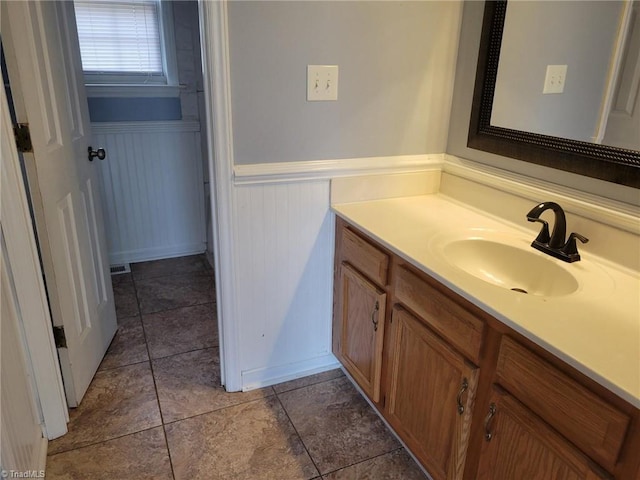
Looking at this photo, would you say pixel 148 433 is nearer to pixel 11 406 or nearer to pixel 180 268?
pixel 11 406

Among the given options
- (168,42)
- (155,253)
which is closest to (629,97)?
(168,42)

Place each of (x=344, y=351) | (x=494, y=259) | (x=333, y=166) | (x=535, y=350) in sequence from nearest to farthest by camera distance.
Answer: (x=535, y=350), (x=494, y=259), (x=333, y=166), (x=344, y=351)

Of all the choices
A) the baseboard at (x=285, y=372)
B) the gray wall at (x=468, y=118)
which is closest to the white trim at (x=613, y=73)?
the gray wall at (x=468, y=118)

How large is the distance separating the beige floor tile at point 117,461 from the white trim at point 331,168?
40.0 inches

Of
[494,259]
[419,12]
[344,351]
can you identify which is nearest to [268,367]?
[344,351]

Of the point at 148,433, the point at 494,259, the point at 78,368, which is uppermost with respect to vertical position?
the point at 494,259

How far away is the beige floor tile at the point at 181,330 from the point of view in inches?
92.1

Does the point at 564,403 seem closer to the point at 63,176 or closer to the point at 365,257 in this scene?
the point at 365,257

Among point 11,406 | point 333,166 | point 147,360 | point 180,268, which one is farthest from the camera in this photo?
point 180,268

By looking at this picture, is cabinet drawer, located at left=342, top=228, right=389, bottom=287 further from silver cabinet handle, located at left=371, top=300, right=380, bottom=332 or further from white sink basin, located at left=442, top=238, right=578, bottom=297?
white sink basin, located at left=442, top=238, right=578, bottom=297

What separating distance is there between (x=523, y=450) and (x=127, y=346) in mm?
1880

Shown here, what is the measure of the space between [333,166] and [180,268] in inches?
68.5

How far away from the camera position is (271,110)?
170cm

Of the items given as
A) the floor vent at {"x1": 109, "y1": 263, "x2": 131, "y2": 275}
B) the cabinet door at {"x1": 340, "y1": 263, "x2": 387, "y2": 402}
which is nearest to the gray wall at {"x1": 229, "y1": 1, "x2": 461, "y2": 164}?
the cabinet door at {"x1": 340, "y1": 263, "x2": 387, "y2": 402}
